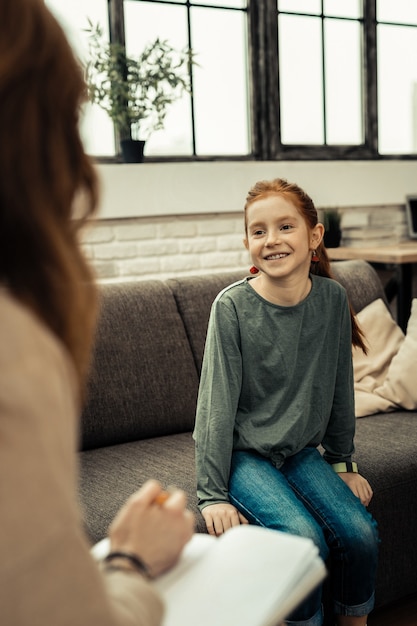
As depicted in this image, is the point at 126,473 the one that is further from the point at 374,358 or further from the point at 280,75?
the point at 280,75

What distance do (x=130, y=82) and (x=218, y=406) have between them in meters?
1.80

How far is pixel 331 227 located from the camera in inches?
146

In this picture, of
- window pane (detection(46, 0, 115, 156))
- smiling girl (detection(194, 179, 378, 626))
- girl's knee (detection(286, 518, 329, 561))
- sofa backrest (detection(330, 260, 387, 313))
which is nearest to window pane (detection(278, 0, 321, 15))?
window pane (detection(46, 0, 115, 156))

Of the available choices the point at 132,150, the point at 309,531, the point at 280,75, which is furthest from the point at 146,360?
the point at 280,75

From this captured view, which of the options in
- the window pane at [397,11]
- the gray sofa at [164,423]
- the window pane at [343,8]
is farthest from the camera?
the window pane at [397,11]

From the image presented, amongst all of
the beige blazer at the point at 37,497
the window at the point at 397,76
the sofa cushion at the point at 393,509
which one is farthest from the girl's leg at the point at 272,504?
the window at the point at 397,76

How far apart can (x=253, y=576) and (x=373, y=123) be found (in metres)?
3.51

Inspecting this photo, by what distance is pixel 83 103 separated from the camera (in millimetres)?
752

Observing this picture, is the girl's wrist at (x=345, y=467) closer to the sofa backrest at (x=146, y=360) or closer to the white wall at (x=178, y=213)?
→ the sofa backrest at (x=146, y=360)

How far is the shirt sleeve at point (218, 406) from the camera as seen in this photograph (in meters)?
1.72

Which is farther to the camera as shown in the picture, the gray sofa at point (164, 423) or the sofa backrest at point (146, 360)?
the sofa backrest at point (146, 360)

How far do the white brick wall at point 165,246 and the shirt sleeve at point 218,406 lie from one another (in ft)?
4.43

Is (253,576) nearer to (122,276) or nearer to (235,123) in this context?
(122,276)

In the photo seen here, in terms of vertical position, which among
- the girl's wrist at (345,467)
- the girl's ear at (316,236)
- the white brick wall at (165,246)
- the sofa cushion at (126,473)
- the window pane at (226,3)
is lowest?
the sofa cushion at (126,473)
